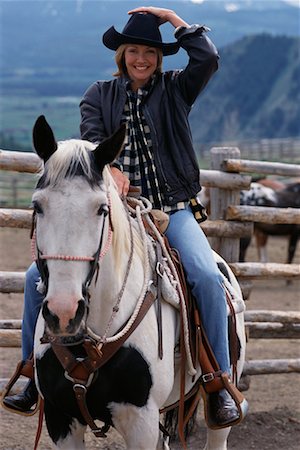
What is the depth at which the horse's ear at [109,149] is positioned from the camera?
3.46 meters

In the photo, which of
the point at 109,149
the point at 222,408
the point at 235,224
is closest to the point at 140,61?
the point at 109,149

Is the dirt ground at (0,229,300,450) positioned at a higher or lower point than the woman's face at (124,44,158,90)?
lower

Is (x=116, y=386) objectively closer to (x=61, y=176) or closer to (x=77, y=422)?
(x=77, y=422)

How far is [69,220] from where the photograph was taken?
329 cm

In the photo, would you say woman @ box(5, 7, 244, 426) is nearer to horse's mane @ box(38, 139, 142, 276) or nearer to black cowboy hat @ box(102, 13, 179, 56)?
black cowboy hat @ box(102, 13, 179, 56)

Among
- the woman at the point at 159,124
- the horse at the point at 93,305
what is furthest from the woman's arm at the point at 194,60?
the horse at the point at 93,305

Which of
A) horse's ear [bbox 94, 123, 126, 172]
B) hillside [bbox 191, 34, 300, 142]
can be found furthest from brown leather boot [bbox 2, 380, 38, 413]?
hillside [bbox 191, 34, 300, 142]

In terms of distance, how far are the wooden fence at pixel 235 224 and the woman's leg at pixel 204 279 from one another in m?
1.88

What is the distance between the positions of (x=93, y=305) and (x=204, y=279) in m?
0.79

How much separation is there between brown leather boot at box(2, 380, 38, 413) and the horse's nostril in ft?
3.96

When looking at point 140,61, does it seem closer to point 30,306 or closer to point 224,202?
point 30,306

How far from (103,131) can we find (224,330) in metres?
1.20

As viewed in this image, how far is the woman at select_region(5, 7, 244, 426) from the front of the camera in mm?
4371

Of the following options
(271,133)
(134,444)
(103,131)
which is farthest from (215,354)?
(271,133)
